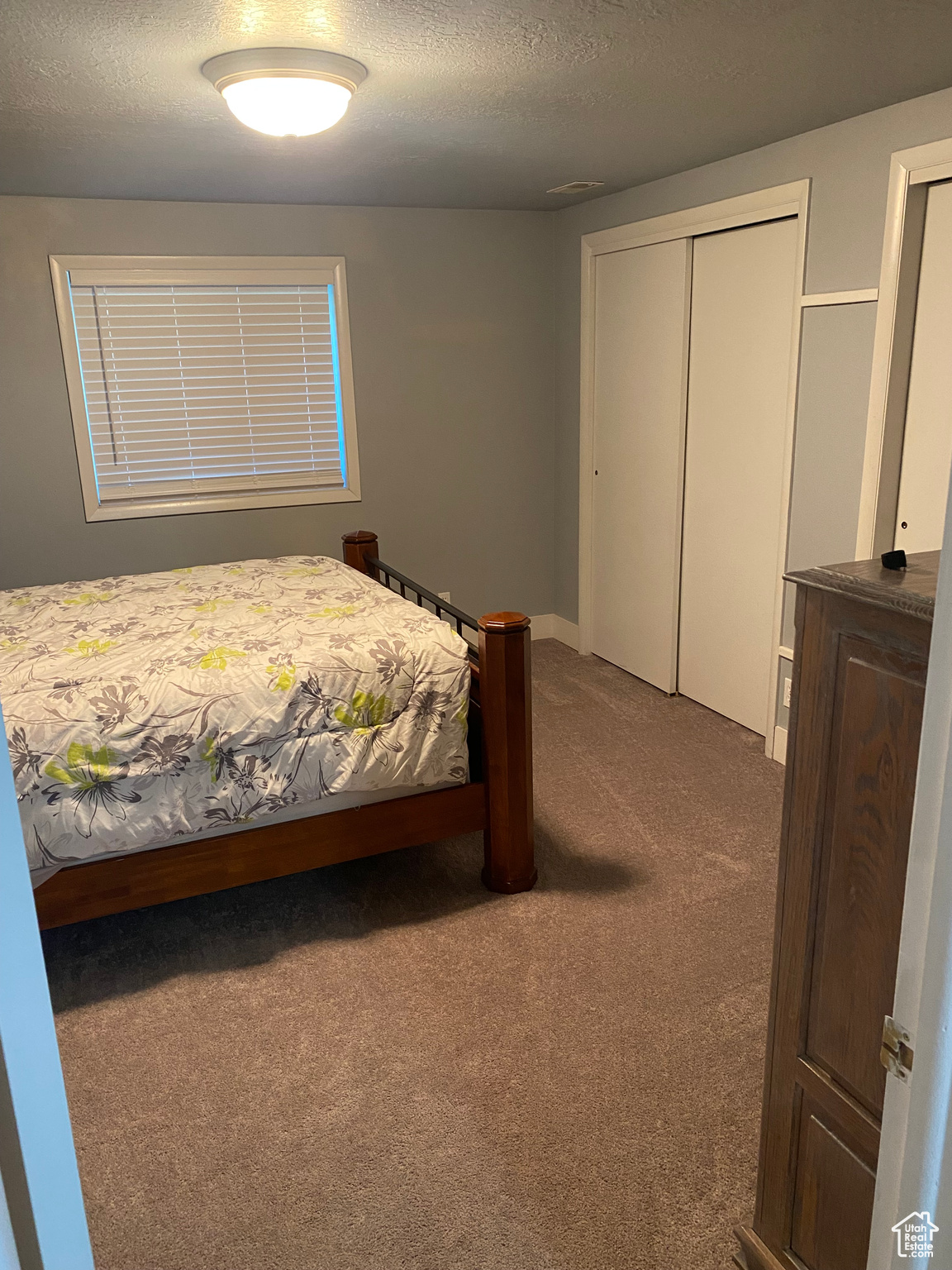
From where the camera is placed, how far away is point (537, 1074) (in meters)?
2.04

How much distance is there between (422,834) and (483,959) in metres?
0.41

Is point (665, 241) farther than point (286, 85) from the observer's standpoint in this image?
Yes

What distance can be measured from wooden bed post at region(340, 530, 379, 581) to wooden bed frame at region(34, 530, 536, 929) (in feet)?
4.06

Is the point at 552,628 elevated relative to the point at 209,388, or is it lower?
lower

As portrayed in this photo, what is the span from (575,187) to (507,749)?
8.25 feet

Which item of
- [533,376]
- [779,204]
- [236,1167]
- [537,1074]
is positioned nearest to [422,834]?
[537,1074]

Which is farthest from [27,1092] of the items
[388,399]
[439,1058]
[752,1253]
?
[388,399]

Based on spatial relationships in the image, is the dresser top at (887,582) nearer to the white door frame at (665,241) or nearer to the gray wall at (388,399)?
the white door frame at (665,241)

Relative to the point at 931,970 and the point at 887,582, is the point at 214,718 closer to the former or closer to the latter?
the point at 887,582

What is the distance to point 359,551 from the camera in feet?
12.9

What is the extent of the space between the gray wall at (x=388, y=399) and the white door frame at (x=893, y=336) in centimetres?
217

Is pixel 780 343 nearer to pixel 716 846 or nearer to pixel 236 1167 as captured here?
pixel 716 846

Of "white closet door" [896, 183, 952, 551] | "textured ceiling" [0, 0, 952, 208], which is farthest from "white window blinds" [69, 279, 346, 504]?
"white closet door" [896, 183, 952, 551]

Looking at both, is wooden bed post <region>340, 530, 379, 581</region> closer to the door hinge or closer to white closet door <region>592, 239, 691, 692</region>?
white closet door <region>592, 239, 691, 692</region>
